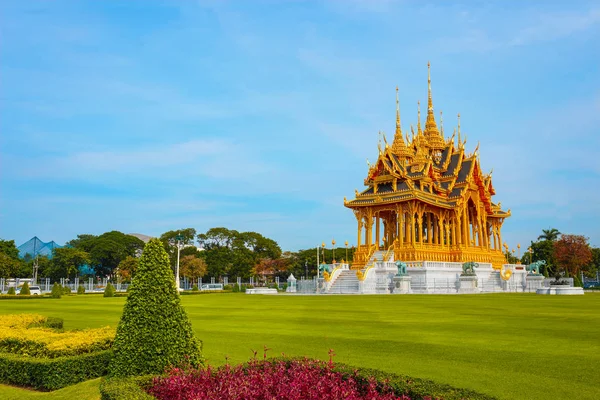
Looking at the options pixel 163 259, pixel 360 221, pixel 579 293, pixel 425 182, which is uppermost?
pixel 425 182

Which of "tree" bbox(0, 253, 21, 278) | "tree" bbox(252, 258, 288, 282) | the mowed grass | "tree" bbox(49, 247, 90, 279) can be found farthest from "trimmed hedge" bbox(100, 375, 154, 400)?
"tree" bbox(252, 258, 288, 282)

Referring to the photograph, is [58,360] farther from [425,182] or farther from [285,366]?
[425,182]

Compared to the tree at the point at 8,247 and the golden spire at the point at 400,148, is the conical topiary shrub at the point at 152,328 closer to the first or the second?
the golden spire at the point at 400,148

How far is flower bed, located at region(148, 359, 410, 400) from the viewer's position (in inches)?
→ 224

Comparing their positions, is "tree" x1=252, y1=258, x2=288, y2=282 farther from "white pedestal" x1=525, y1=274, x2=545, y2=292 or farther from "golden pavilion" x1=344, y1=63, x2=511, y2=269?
"white pedestal" x1=525, y1=274, x2=545, y2=292

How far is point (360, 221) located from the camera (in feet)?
159

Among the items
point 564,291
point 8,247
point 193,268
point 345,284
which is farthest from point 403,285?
point 8,247

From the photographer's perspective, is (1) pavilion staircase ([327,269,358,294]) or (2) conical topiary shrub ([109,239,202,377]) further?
(1) pavilion staircase ([327,269,358,294])

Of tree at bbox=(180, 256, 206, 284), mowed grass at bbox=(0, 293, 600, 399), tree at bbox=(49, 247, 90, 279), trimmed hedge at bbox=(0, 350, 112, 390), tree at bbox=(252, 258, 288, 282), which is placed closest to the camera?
mowed grass at bbox=(0, 293, 600, 399)

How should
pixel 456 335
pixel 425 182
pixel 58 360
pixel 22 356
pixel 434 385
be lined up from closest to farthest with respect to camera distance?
pixel 434 385 → pixel 58 360 → pixel 22 356 → pixel 456 335 → pixel 425 182

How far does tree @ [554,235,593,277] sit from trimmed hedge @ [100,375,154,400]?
216 ft

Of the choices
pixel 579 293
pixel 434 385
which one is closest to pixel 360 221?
pixel 579 293

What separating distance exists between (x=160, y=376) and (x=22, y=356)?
4.40m

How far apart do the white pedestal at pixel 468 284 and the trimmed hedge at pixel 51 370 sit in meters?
34.9
